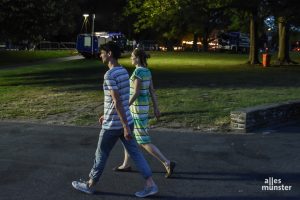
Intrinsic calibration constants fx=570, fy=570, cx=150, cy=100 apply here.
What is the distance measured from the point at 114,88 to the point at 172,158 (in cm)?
258

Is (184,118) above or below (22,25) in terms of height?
below

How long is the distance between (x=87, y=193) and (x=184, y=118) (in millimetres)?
5673

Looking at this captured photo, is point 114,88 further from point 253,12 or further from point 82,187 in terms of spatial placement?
point 253,12

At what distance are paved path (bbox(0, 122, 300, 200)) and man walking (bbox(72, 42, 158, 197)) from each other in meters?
0.15

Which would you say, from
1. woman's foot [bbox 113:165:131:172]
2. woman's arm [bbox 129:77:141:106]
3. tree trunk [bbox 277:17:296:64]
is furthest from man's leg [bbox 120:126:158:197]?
tree trunk [bbox 277:17:296:64]

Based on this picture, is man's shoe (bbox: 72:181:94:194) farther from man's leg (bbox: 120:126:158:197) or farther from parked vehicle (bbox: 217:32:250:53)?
parked vehicle (bbox: 217:32:250:53)

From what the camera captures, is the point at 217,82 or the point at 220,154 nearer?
the point at 220,154

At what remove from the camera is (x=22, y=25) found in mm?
26047

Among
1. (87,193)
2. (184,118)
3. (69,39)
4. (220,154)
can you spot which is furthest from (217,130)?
(69,39)

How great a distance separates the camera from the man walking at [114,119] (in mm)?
6199

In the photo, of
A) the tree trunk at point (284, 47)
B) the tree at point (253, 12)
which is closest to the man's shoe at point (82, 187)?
the tree at point (253, 12)

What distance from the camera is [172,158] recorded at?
8.44m

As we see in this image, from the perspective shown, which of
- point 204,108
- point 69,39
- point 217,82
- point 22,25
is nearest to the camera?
point 204,108

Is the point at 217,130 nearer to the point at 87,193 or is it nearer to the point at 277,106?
the point at 277,106
